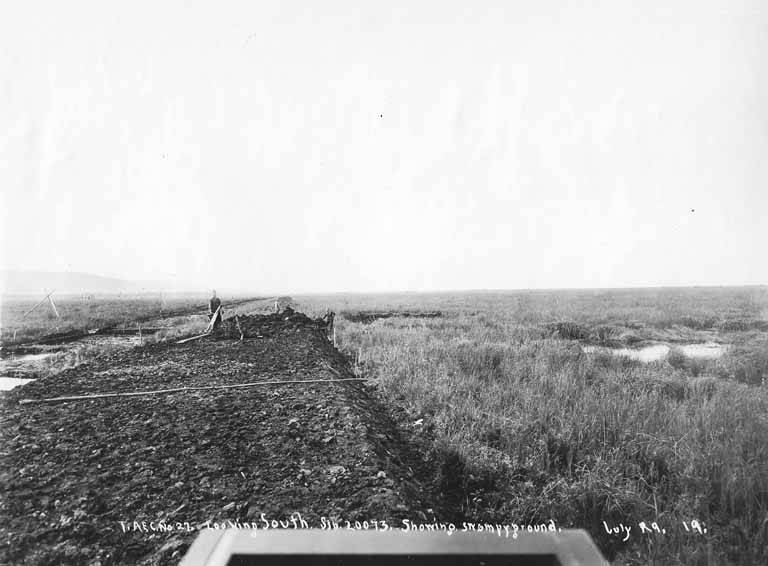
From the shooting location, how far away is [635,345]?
14055 millimetres

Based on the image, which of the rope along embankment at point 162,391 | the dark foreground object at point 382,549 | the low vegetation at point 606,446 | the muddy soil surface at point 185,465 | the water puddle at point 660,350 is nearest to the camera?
the dark foreground object at point 382,549

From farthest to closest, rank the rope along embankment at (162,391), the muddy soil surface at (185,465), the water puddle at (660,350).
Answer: the water puddle at (660,350) → the rope along embankment at (162,391) → the muddy soil surface at (185,465)

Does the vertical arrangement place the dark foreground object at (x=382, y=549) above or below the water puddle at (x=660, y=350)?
above

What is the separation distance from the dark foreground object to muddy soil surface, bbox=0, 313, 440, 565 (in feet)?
6.24

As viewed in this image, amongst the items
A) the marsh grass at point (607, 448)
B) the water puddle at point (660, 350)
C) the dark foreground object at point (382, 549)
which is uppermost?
the dark foreground object at point (382, 549)

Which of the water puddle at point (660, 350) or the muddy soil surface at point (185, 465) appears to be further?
the water puddle at point (660, 350)

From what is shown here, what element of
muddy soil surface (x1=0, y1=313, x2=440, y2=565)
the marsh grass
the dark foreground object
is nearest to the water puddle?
the marsh grass

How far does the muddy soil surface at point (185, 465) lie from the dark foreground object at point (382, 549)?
1.90 metres

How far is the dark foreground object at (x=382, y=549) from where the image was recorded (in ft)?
3.79

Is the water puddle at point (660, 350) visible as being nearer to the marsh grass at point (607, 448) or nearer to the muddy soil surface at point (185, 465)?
the marsh grass at point (607, 448)

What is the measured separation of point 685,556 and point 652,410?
10.5 feet

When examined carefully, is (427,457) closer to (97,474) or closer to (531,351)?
(97,474)

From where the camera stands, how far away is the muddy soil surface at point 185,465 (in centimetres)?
293

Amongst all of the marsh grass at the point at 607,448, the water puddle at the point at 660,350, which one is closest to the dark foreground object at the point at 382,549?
the marsh grass at the point at 607,448
